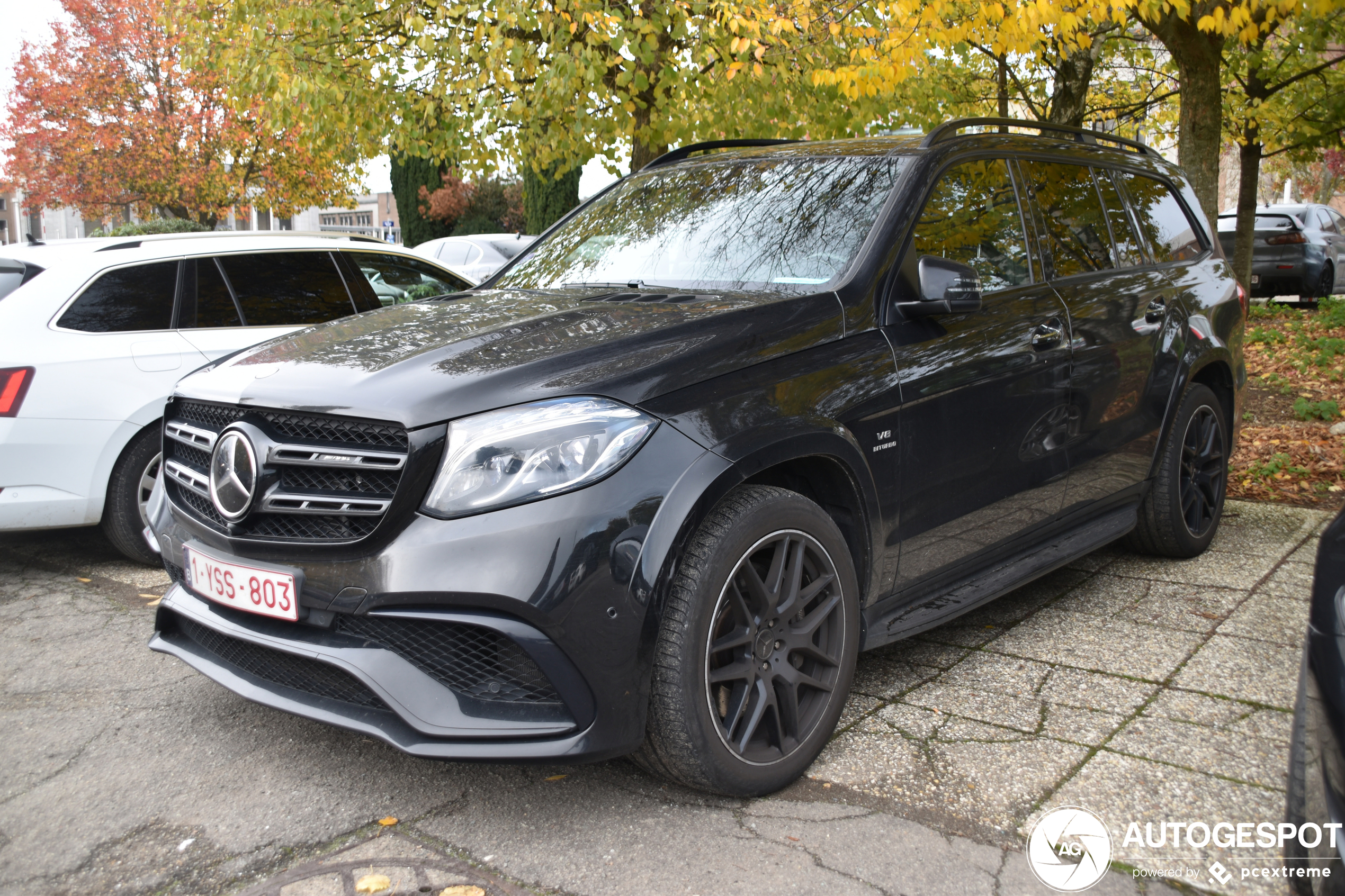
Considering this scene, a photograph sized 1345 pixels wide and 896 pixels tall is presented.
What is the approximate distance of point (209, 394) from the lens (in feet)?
9.89

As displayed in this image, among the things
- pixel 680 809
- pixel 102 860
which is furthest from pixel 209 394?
pixel 680 809

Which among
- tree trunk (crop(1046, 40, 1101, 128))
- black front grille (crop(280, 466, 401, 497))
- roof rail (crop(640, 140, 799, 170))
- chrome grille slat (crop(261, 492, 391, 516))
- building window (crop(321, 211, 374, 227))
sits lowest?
chrome grille slat (crop(261, 492, 391, 516))

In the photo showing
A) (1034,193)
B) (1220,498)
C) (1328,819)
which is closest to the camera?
(1328,819)

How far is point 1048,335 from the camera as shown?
3811mm

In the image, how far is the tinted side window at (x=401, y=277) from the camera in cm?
654

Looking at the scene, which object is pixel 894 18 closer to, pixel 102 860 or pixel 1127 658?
pixel 1127 658

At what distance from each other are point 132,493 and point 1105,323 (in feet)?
14.4

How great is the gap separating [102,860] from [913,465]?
7.76 ft

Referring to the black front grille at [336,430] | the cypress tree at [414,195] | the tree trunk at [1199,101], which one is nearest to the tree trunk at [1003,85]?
the tree trunk at [1199,101]

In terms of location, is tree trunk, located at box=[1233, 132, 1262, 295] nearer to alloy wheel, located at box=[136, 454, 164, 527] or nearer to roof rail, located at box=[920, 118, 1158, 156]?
roof rail, located at box=[920, 118, 1158, 156]

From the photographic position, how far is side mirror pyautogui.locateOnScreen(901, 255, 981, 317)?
10.7 ft

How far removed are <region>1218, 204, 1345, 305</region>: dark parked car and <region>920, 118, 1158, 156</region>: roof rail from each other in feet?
42.8

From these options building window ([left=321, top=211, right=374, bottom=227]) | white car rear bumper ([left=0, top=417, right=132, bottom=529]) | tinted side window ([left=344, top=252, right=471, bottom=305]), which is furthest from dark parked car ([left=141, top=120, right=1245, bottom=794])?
building window ([left=321, top=211, right=374, bottom=227])

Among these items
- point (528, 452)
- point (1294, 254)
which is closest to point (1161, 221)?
point (528, 452)
